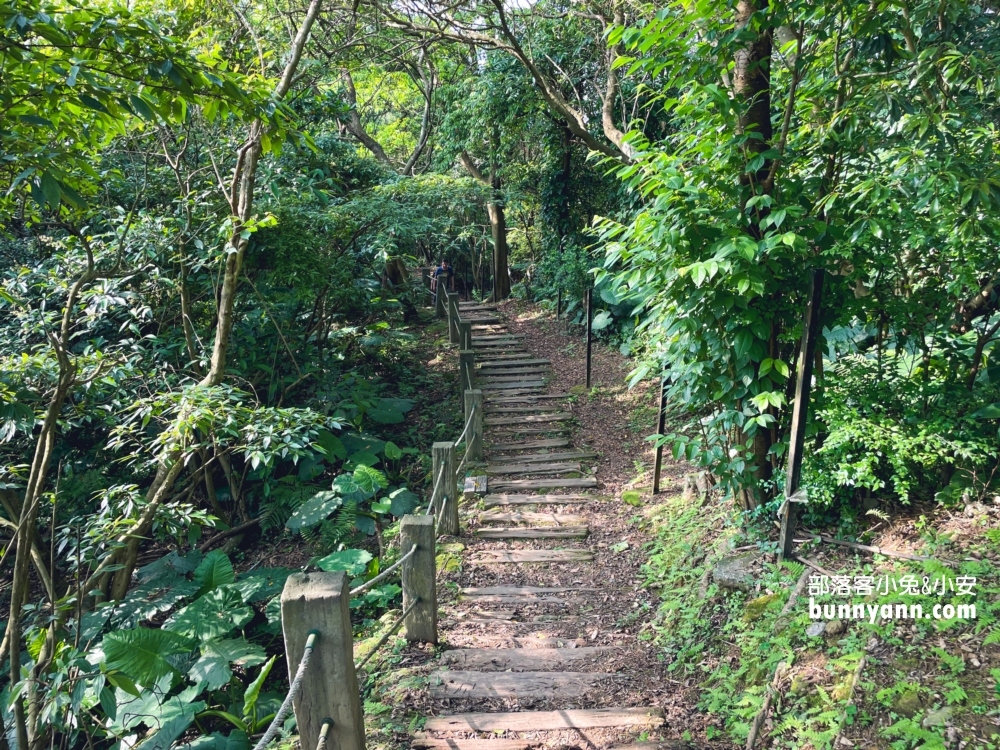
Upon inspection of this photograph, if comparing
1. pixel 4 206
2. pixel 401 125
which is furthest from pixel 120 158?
pixel 401 125

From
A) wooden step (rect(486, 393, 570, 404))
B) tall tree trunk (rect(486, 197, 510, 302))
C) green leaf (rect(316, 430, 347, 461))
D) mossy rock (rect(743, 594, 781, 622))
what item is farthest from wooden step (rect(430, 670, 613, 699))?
tall tree trunk (rect(486, 197, 510, 302))

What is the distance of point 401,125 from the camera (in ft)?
65.6

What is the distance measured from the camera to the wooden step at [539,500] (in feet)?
22.3

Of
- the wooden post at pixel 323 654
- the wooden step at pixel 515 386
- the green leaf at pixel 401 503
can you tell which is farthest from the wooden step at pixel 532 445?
the wooden post at pixel 323 654

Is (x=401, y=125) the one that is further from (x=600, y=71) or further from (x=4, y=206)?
(x=4, y=206)

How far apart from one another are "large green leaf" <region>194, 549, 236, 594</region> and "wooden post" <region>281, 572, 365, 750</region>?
3970 mm

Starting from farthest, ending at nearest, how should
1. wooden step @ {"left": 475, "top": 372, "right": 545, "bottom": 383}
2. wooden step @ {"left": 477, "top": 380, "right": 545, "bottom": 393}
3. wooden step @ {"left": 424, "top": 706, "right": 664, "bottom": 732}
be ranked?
wooden step @ {"left": 475, "top": 372, "right": 545, "bottom": 383} < wooden step @ {"left": 477, "top": 380, "right": 545, "bottom": 393} < wooden step @ {"left": 424, "top": 706, "right": 664, "bottom": 732}

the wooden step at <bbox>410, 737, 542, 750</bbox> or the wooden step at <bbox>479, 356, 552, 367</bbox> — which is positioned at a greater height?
the wooden step at <bbox>479, 356, 552, 367</bbox>

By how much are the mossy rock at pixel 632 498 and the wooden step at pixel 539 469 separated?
1.04 metres

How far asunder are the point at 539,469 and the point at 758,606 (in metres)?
4.23

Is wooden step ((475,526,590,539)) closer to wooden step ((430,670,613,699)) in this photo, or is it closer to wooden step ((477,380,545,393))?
wooden step ((430,670,613,699))

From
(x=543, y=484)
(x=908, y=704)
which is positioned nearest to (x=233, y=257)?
(x=543, y=484)

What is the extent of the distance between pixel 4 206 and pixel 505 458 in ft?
19.5

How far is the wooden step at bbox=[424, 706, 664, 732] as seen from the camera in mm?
3078
